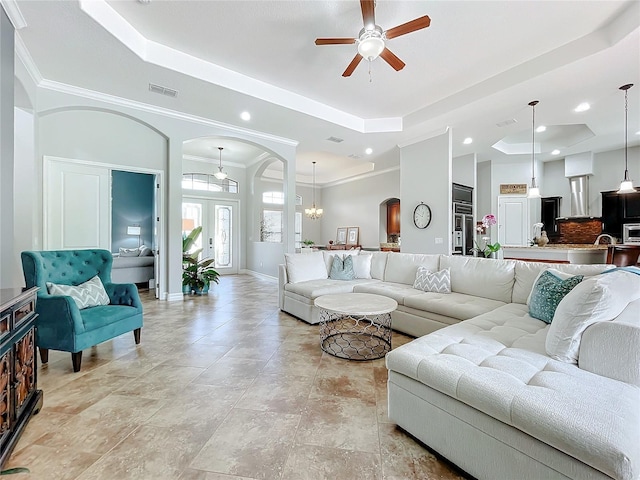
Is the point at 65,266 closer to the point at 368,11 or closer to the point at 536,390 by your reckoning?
the point at 368,11

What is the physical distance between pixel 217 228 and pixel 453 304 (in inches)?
280

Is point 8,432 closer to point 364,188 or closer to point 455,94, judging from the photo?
point 455,94

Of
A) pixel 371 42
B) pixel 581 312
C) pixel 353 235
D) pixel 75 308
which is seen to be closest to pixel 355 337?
pixel 581 312

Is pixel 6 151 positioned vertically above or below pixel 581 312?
above

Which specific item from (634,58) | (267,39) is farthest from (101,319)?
(634,58)

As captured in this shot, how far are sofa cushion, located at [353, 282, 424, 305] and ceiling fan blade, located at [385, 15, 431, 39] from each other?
2.71 meters

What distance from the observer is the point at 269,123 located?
5156 mm

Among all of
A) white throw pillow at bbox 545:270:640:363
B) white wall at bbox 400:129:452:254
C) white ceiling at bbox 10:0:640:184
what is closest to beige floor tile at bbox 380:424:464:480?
white throw pillow at bbox 545:270:640:363

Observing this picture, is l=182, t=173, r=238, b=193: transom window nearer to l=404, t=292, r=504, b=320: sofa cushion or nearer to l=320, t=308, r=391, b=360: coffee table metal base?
l=320, t=308, r=391, b=360: coffee table metal base

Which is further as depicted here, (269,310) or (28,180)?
(269,310)

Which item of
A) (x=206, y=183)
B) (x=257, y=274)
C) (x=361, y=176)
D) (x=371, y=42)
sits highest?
(x=361, y=176)

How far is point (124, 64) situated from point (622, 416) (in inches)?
198

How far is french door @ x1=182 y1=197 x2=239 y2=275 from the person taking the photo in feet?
26.4

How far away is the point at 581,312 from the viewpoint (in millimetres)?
1563
